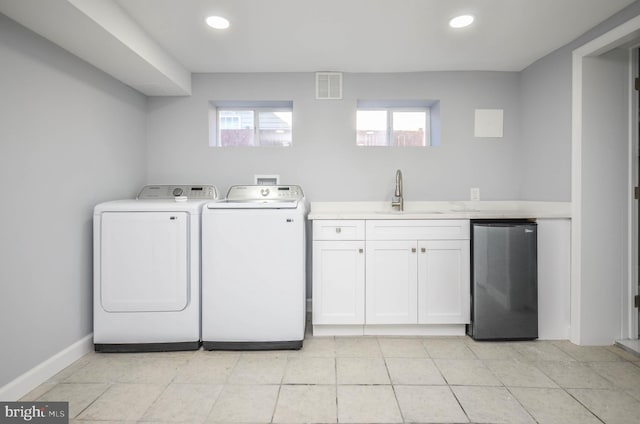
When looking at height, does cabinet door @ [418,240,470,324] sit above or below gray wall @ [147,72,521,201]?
below

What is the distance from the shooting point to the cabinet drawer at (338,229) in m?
2.48

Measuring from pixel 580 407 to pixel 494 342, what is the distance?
0.77 metres

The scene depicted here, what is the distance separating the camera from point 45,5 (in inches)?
61.4

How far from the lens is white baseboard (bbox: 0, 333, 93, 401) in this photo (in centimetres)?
166

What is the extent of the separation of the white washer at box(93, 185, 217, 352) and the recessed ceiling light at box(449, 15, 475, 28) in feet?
6.99

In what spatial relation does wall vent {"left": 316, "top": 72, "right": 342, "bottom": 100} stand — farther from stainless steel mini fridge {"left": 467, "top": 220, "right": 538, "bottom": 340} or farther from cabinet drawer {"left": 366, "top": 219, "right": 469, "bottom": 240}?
stainless steel mini fridge {"left": 467, "top": 220, "right": 538, "bottom": 340}

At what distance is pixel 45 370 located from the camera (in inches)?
73.6

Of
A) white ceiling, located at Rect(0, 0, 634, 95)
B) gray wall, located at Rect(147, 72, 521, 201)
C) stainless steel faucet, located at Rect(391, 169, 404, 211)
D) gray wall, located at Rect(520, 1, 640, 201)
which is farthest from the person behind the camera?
gray wall, located at Rect(147, 72, 521, 201)

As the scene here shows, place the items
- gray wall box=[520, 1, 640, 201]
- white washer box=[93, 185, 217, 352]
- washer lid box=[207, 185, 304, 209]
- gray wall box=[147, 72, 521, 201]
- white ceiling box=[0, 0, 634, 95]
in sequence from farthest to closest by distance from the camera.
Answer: gray wall box=[147, 72, 521, 201], washer lid box=[207, 185, 304, 209], gray wall box=[520, 1, 640, 201], white washer box=[93, 185, 217, 352], white ceiling box=[0, 0, 634, 95]

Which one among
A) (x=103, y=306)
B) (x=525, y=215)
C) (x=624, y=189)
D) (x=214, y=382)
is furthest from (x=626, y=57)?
(x=103, y=306)

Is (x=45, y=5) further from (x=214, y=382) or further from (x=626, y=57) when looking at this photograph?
(x=626, y=57)

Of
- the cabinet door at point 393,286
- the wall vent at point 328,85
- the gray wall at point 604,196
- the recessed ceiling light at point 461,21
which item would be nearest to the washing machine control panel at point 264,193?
the cabinet door at point 393,286

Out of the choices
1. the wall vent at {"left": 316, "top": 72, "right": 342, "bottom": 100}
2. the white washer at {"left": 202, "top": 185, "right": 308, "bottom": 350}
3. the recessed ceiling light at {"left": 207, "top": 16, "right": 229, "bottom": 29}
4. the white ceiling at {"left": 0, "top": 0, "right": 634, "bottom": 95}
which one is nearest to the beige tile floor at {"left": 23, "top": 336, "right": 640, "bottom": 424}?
the white washer at {"left": 202, "top": 185, "right": 308, "bottom": 350}

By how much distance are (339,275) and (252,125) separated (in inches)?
67.5
